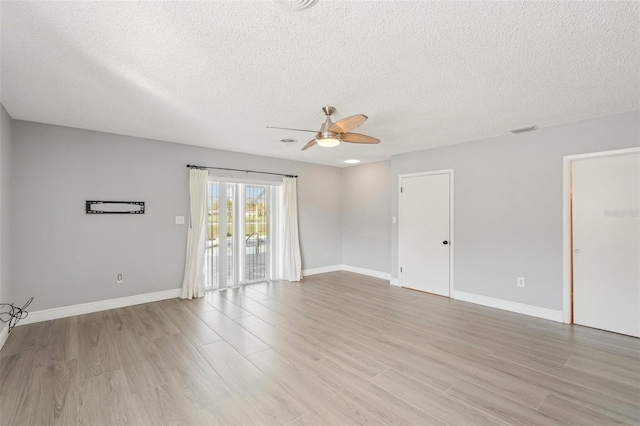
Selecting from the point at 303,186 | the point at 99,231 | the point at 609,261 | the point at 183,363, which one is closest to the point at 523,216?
the point at 609,261

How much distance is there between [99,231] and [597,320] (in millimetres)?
6721

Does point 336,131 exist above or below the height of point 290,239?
above

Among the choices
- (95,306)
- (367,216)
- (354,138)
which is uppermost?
(354,138)

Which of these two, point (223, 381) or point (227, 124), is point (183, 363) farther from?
point (227, 124)

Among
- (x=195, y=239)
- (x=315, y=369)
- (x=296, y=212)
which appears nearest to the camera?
(x=315, y=369)

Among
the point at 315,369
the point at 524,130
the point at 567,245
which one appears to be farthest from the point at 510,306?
the point at 315,369

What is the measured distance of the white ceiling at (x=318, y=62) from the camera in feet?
5.79

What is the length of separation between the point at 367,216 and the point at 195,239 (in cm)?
368

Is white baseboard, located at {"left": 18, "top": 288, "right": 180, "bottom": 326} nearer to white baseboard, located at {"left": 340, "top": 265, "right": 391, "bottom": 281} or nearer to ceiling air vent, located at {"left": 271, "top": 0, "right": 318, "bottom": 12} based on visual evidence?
white baseboard, located at {"left": 340, "top": 265, "right": 391, "bottom": 281}

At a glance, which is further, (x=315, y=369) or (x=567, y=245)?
(x=567, y=245)

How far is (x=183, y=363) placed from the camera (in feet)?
8.96

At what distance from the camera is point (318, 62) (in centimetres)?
231

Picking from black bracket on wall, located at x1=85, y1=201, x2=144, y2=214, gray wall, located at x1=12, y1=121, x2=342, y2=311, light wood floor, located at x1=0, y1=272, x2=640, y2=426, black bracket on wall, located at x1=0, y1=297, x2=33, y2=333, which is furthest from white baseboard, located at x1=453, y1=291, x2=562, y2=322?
black bracket on wall, located at x1=0, y1=297, x2=33, y2=333

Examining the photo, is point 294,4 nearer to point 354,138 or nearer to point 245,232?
point 354,138
